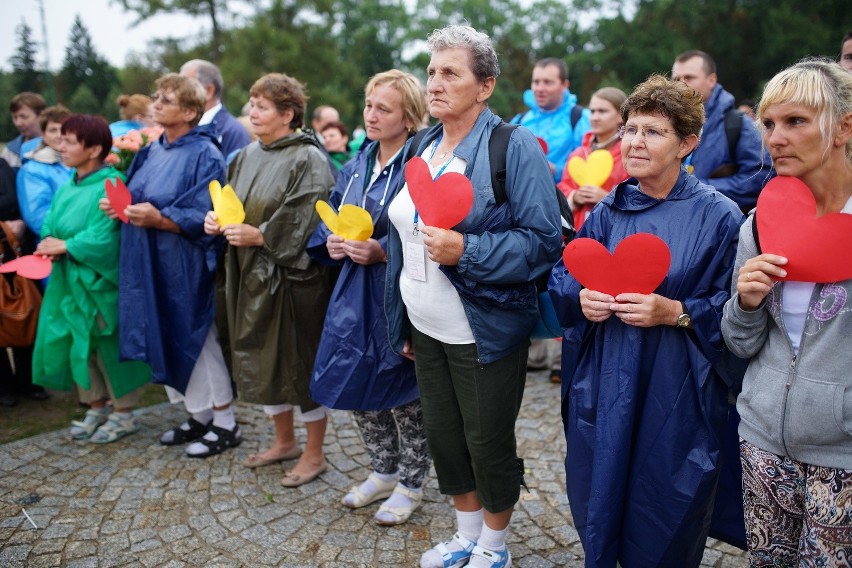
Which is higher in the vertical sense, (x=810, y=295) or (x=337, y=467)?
(x=810, y=295)

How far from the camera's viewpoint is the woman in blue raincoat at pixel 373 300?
11.2 feet

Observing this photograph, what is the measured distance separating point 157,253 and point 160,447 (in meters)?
1.34

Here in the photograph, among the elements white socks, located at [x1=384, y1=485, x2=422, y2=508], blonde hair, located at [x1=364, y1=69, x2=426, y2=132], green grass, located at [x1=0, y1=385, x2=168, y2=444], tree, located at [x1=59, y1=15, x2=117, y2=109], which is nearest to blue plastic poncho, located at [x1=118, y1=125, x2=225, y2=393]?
green grass, located at [x1=0, y1=385, x2=168, y2=444]

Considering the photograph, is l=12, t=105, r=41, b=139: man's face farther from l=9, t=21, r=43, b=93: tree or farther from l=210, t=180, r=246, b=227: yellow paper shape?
l=9, t=21, r=43, b=93: tree

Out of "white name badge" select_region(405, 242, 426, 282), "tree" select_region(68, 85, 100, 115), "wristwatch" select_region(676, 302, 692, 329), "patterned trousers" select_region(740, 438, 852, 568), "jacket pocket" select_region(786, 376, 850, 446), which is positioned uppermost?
"tree" select_region(68, 85, 100, 115)

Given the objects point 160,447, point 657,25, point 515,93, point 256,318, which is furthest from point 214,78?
point 515,93

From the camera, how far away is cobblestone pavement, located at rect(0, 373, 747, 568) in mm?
3373

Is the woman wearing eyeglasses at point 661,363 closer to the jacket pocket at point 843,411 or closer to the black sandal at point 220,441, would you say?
the jacket pocket at point 843,411

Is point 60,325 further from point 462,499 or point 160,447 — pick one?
point 462,499

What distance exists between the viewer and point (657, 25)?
96.1 feet

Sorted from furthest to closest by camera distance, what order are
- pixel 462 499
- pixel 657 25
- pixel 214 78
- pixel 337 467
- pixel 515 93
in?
pixel 515 93
pixel 657 25
pixel 214 78
pixel 337 467
pixel 462 499

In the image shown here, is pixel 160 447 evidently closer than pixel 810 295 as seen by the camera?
No

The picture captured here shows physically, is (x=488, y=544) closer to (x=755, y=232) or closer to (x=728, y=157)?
(x=755, y=232)

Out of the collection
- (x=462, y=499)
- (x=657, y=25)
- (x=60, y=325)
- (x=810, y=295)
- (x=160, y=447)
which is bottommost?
(x=160, y=447)
